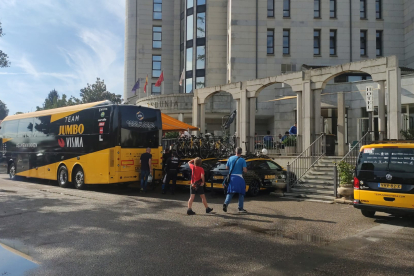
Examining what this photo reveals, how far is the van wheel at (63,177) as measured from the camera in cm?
1585

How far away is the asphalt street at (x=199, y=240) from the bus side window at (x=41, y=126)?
6.78 meters

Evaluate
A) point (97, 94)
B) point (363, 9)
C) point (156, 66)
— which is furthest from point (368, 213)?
point (97, 94)

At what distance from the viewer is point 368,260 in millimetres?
5520

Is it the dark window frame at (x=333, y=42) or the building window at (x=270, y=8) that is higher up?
the building window at (x=270, y=8)

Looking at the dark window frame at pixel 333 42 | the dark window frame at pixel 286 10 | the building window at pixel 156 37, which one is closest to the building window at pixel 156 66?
the building window at pixel 156 37

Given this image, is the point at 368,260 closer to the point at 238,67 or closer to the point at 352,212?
the point at 352,212

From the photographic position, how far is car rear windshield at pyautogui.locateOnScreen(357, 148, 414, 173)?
26.4 feet

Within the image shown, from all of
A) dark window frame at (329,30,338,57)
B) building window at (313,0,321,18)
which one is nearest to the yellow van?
dark window frame at (329,30,338,57)

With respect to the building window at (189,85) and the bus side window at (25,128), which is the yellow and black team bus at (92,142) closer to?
the bus side window at (25,128)

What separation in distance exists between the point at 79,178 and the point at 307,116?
1049cm

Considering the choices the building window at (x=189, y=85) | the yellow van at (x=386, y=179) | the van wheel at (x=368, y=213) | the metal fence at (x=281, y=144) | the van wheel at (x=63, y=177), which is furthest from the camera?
the building window at (x=189, y=85)

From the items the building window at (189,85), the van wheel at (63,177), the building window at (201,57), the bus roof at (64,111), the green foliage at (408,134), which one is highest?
the building window at (201,57)

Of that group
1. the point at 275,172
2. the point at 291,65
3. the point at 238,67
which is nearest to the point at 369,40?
the point at 291,65

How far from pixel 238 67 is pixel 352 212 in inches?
931
